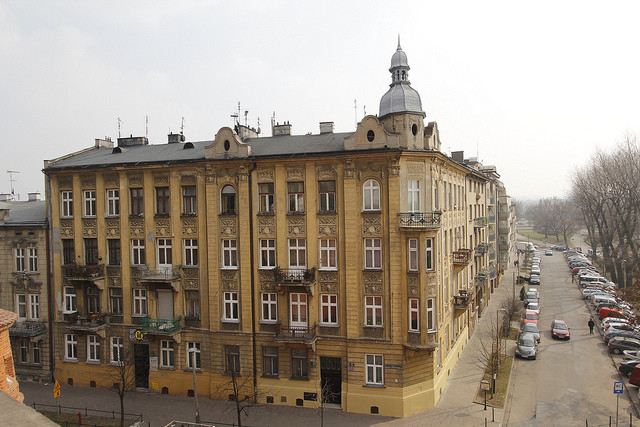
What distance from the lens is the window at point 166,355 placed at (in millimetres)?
31016

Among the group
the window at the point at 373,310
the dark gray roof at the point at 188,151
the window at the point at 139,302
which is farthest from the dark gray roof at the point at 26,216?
the window at the point at 373,310

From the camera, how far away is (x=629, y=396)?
98.5ft

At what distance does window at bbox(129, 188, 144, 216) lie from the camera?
3156 cm

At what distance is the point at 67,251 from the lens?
33.2 m

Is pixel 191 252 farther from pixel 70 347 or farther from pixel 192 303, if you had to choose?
pixel 70 347

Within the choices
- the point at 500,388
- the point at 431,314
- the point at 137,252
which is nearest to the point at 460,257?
the point at 431,314

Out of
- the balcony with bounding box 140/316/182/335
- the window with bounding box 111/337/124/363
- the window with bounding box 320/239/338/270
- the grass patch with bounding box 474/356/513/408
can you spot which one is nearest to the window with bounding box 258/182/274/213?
the window with bounding box 320/239/338/270

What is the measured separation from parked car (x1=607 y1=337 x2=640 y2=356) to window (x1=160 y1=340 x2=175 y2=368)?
122 feet

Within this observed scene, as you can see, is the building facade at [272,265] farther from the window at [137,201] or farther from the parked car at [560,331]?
the parked car at [560,331]

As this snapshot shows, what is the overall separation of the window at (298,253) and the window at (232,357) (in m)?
7.00

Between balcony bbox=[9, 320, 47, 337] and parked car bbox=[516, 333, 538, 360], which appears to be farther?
parked car bbox=[516, 333, 538, 360]

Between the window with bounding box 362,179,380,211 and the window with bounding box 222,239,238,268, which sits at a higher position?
the window with bounding box 362,179,380,211

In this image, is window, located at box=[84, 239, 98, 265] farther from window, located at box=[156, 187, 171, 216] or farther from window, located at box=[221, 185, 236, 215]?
window, located at box=[221, 185, 236, 215]

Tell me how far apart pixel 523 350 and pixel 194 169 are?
30731mm
